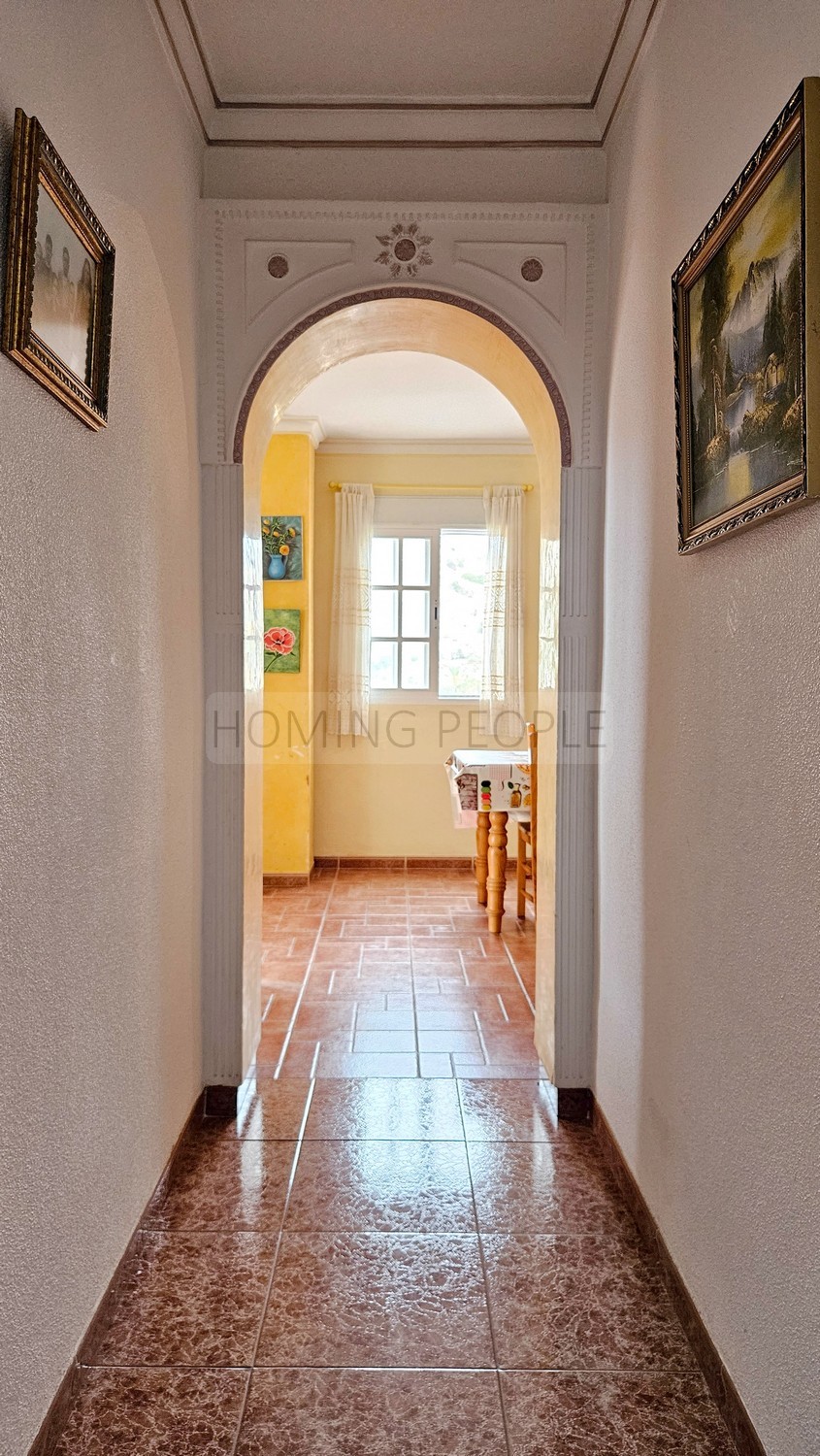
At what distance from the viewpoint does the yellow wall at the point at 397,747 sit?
24.1 ft

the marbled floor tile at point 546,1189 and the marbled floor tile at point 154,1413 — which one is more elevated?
the marbled floor tile at point 546,1189

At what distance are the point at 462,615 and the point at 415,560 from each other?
52cm

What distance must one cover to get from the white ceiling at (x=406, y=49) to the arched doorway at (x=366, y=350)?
58cm

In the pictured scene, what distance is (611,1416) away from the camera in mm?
1928

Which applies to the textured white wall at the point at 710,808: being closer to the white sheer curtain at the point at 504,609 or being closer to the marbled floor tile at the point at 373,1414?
the marbled floor tile at the point at 373,1414

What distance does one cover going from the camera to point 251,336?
3213 mm

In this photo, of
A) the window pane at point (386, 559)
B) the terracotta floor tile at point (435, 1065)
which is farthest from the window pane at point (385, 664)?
the terracotta floor tile at point (435, 1065)

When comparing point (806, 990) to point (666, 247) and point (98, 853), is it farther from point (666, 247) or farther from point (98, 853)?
point (666, 247)

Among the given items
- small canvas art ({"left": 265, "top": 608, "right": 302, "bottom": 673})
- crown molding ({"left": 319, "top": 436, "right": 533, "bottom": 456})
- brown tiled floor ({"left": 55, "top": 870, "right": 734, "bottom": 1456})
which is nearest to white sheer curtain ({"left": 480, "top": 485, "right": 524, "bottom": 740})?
crown molding ({"left": 319, "top": 436, "right": 533, "bottom": 456})

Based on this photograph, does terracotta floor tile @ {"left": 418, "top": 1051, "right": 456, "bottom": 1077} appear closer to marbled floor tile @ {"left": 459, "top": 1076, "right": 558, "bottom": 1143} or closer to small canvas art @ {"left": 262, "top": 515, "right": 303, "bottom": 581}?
marbled floor tile @ {"left": 459, "top": 1076, "right": 558, "bottom": 1143}

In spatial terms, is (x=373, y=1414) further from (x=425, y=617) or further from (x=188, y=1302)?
(x=425, y=617)

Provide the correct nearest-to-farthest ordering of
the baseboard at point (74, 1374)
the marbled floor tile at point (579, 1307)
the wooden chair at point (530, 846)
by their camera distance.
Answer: the baseboard at point (74, 1374), the marbled floor tile at point (579, 1307), the wooden chair at point (530, 846)

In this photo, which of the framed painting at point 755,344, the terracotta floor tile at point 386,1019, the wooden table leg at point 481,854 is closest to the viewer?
the framed painting at point 755,344

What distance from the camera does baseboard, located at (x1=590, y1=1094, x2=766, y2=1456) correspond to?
180cm
